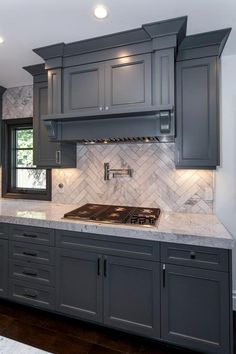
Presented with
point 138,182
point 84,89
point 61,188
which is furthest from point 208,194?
point 61,188

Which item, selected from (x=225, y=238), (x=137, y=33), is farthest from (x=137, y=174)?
(x=137, y=33)

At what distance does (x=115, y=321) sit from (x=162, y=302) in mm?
452

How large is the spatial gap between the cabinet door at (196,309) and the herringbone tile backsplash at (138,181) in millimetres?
809

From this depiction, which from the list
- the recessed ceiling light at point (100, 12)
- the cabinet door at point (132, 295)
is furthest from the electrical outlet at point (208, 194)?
the recessed ceiling light at point (100, 12)

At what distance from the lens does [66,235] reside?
2000 mm

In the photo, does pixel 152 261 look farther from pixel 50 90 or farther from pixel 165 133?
pixel 50 90

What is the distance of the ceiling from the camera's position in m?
1.61

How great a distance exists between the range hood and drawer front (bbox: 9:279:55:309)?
4.90 ft

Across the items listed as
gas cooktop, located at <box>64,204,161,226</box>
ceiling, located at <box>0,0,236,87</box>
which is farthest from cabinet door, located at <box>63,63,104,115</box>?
gas cooktop, located at <box>64,204,161,226</box>

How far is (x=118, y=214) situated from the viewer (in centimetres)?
217

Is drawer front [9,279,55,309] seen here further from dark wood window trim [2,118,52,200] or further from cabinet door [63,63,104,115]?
cabinet door [63,63,104,115]

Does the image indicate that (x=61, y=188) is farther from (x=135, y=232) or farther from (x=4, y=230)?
(x=135, y=232)

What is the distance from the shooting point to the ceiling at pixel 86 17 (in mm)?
1612

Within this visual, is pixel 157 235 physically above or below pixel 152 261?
above
